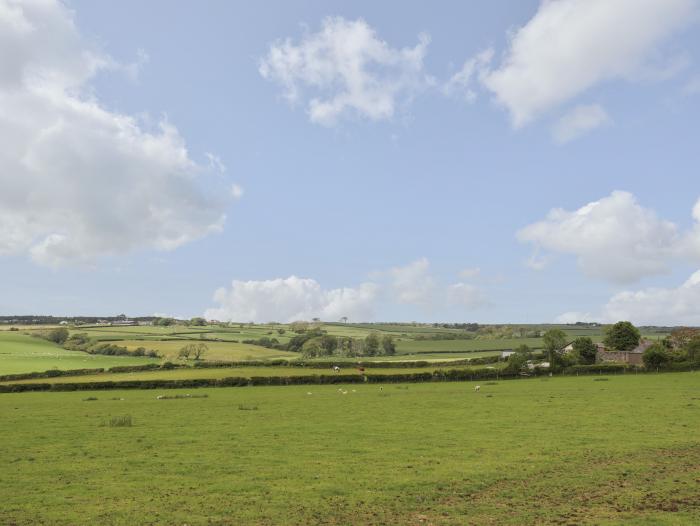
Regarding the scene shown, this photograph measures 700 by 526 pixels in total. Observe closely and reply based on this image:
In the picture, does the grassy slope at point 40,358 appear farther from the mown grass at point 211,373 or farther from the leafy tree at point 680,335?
the leafy tree at point 680,335

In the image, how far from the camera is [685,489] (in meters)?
18.8

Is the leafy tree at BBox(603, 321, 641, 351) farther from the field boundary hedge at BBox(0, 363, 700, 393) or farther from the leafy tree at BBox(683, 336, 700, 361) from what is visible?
the field boundary hedge at BBox(0, 363, 700, 393)

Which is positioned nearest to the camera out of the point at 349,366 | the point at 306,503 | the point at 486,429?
the point at 306,503

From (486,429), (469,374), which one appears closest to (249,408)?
(486,429)

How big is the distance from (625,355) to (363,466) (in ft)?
384

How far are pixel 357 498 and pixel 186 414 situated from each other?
98.8 feet

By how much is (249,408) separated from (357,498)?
31645 mm

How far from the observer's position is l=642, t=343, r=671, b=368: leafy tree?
3420 inches

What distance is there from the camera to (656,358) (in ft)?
286

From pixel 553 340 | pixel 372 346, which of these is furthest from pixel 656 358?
pixel 372 346

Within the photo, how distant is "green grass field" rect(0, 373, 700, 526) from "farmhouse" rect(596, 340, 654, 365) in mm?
82505

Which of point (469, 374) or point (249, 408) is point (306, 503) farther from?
point (469, 374)

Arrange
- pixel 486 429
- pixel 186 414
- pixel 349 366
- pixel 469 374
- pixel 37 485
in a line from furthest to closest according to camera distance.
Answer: pixel 349 366 < pixel 469 374 < pixel 186 414 < pixel 486 429 < pixel 37 485

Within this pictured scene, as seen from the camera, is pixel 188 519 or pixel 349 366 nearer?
pixel 188 519
